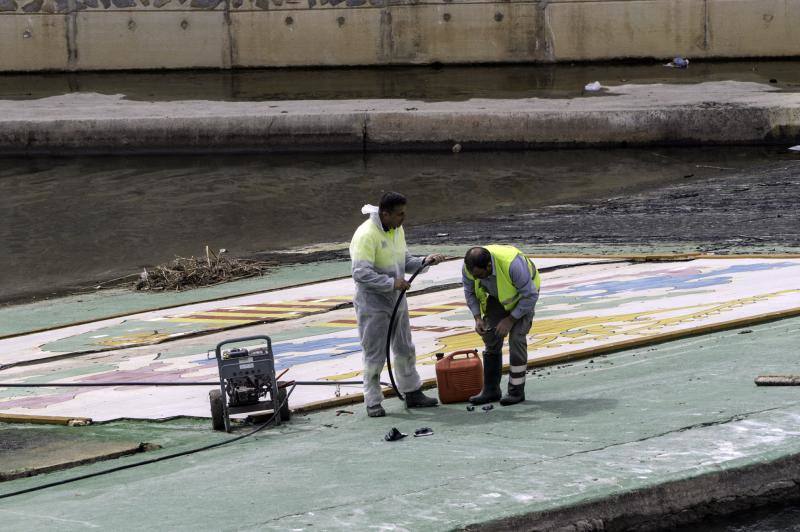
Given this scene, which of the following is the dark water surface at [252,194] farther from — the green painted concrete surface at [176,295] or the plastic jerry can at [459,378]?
the plastic jerry can at [459,378]

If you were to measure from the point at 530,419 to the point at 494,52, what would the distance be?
25826 mm

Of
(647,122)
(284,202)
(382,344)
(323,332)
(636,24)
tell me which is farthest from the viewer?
(636,24)

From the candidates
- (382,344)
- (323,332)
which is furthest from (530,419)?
(323,332)

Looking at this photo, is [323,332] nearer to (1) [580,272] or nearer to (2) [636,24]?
(1) [580,272]

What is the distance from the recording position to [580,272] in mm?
16750

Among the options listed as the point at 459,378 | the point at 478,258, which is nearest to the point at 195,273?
the point at 459,378

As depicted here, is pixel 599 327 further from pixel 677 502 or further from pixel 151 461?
pixel 677 502

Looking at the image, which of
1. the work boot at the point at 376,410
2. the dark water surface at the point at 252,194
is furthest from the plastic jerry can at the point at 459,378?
the dark water surface at the point at 252,194

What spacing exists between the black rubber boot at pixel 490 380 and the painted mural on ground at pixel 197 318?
590 centimetres

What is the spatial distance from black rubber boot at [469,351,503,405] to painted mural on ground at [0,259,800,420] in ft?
5.03

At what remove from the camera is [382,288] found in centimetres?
992

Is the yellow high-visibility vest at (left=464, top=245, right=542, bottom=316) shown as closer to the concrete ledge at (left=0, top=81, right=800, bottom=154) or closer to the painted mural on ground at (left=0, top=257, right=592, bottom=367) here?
the painted mural on ground at (left=0, top=257, right=592, bottom=367)

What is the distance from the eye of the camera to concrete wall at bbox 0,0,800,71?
109ft

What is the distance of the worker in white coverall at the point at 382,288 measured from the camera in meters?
9.93
